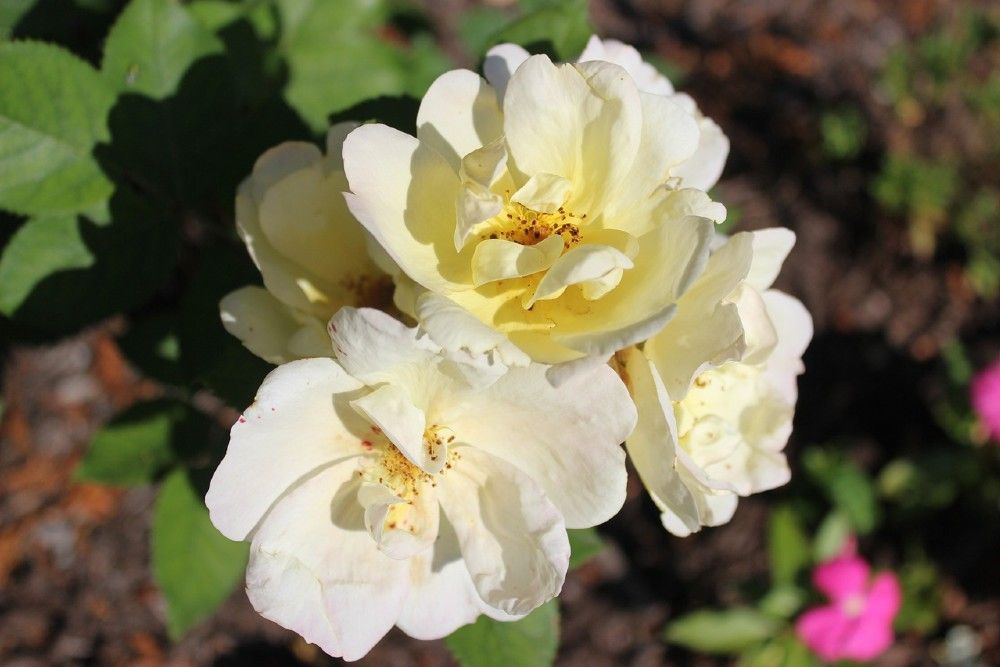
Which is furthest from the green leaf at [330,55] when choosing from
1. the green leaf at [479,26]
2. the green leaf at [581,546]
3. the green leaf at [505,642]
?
the green leaf at [505,642]

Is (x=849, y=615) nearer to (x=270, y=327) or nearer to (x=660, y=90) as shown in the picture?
(x=660, y=90)

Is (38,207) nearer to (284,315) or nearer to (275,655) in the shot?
(284,315)

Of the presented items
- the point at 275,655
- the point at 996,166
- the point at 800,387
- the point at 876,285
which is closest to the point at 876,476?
the point at 800,387

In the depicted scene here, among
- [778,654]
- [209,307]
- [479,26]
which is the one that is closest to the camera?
[209,307]

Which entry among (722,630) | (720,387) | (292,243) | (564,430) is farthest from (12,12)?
(722,630)

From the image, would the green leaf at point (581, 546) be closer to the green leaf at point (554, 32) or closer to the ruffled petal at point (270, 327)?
the ruffled petal at point (270, 327)
